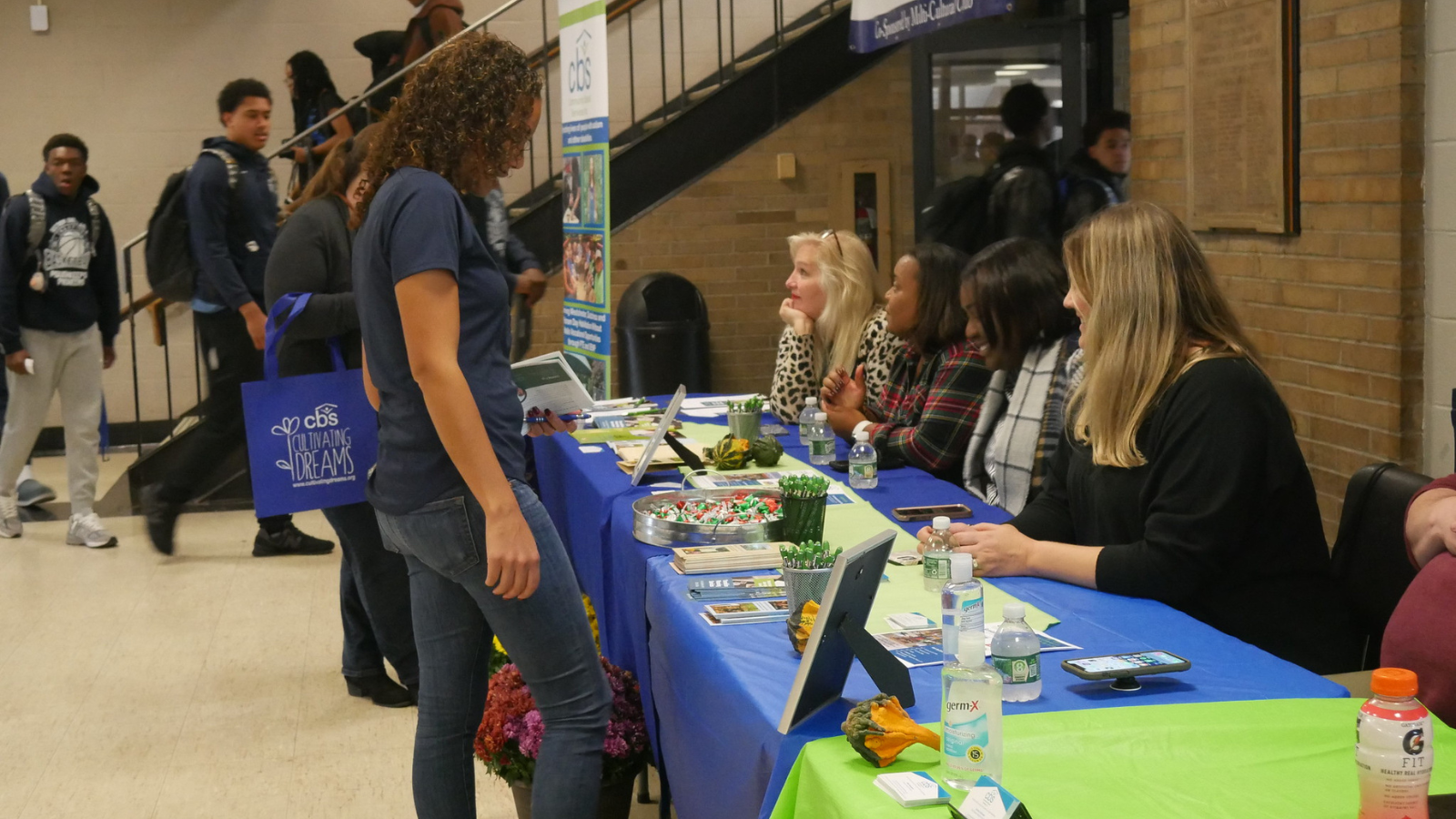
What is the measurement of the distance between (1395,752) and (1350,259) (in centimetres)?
265

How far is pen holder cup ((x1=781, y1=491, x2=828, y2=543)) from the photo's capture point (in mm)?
2453

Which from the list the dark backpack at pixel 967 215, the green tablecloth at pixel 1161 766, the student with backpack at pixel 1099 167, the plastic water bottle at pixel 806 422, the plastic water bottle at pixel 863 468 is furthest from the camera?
the dark backpack at pixel 967 215

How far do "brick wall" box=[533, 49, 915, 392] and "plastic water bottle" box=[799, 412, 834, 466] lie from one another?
384 cm

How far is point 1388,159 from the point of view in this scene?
3.33 meters

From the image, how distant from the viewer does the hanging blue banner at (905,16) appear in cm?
407

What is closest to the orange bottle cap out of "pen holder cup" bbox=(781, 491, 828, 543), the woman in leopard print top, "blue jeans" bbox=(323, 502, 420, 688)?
"pen holder cup" bbox=(781, 491, 828, 543)

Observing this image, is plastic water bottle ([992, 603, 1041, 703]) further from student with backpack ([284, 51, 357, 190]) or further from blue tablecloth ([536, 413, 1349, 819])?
student with backpack ([284, 51, 357, 190])

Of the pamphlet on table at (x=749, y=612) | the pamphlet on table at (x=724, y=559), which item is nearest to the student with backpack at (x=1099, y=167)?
the pamphlet on table at (x=724, y=559)

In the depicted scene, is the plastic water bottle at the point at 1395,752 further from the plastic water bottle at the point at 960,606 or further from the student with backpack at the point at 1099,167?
the student with backpack at the point at 1099,167

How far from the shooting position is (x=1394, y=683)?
122 centimetres

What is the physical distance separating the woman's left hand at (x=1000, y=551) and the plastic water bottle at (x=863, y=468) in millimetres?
765

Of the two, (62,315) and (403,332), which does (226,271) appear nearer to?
(62,315)

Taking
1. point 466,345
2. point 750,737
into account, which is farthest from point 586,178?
point 750,737

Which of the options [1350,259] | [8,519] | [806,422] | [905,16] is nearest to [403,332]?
[806,422]
